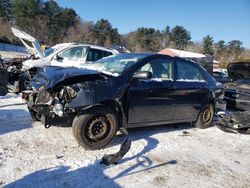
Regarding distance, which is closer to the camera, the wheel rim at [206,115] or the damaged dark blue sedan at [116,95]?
the damaged dark blue sedan at [116,95]

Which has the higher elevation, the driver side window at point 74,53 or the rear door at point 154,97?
the driver side window at point 74,53

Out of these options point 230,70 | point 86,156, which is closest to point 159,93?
point 86,156

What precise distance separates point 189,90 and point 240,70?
6929mm

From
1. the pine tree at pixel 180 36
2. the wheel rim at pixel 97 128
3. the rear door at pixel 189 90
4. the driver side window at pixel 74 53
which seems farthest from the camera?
the pine tree at pixel 180 36

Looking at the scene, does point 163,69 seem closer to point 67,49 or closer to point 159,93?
point 159,93

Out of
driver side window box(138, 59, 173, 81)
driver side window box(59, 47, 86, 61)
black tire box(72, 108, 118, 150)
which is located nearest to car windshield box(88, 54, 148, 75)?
driver side window box(138, 59, 173, 81)

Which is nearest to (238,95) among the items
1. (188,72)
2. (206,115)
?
(206,115)

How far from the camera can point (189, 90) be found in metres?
6.32

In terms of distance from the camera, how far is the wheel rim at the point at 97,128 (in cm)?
477

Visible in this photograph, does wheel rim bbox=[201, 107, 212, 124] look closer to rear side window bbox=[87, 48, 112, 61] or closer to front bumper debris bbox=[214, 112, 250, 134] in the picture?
front bumper debris bbox=[214, 112, 250, 134]

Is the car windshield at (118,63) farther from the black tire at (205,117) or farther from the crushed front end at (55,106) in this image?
the black tire at (205,117)

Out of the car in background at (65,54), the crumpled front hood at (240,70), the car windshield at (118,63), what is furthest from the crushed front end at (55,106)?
the crumpled front hood at (240,70)

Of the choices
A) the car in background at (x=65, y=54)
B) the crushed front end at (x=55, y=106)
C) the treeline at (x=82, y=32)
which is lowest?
the crushed front end at (x=55, y=106)

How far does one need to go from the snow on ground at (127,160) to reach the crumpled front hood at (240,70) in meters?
6.35
